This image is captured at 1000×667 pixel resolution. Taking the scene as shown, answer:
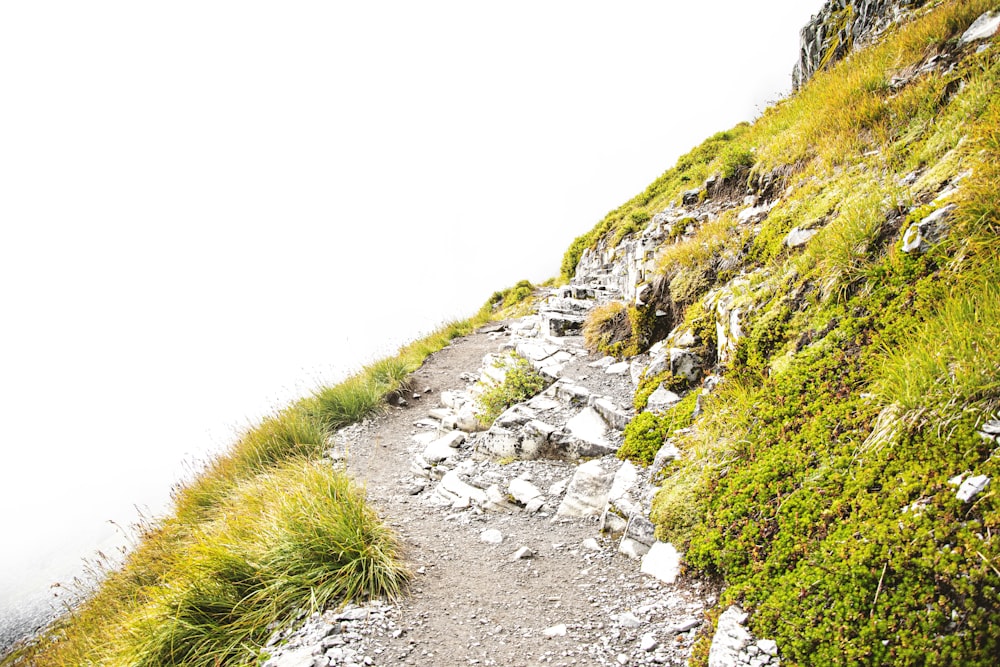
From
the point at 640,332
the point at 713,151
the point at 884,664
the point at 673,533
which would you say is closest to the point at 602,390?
the point at 640,332

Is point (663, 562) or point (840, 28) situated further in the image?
→ point (840, 28)

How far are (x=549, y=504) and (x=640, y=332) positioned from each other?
4.66 metres

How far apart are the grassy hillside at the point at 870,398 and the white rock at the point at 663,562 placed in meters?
0.18

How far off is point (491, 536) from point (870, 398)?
199 inches

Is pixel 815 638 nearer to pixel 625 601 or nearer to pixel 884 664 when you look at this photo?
pixel 884 664

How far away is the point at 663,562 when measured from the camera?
4.89m

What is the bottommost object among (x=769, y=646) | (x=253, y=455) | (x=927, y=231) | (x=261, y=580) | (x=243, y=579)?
(x=769, y=646)

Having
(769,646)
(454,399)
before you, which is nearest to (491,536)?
(769,646)

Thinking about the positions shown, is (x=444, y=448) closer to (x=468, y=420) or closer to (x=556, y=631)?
(x=468, y=420)

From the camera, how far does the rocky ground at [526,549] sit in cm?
436

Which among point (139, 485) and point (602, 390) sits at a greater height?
point (139, 485)

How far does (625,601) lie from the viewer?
15.4ft

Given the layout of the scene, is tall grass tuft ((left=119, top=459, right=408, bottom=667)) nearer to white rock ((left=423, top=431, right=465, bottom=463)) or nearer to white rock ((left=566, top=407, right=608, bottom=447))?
white rock ((left=423, top=431, right=465, bottom=463))

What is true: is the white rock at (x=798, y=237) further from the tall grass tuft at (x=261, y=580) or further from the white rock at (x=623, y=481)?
the tall grass tuft at (x=261, y=580)
